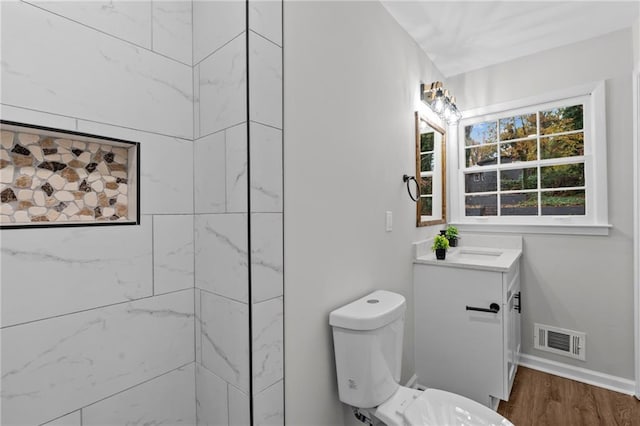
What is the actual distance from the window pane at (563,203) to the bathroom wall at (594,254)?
18 cm

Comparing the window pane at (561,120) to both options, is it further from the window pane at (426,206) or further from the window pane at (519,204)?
the window pane at (426,206)

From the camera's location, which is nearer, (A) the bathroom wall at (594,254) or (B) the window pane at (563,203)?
(A) the bathroom wall at (594,254)

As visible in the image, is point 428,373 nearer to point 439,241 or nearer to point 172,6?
point 439,241

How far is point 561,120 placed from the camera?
2463 mm

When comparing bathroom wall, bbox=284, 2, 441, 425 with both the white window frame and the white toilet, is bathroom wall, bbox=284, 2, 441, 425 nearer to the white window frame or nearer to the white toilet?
the white toilet

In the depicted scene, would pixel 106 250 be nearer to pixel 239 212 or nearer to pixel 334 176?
pixel 239 212

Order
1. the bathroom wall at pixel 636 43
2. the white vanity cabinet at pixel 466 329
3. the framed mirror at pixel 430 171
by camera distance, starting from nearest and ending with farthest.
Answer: the white vanity cabinet at pixel 466 329 < the bathroom wall at pixel 636 43 < the framed mirror at pixel 430 171

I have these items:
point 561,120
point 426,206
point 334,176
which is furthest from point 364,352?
point 561,120

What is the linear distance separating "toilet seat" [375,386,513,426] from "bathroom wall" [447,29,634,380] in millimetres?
1613

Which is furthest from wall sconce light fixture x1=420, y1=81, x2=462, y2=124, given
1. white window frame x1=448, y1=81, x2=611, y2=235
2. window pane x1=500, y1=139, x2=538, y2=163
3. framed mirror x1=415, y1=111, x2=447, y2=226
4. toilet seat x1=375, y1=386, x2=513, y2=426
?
toilet seat x1=375, y1=386, x2=513, y2=426

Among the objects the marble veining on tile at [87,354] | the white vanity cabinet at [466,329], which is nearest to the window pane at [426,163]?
the white vanity cabinet at [466,329]

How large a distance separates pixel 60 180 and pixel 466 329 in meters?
2.11

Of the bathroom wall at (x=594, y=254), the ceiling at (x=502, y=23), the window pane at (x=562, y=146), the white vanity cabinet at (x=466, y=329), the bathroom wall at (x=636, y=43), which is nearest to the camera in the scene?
the white vanity cabinet at (x=466, y=329)

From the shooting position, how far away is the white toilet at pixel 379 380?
4.17ft
